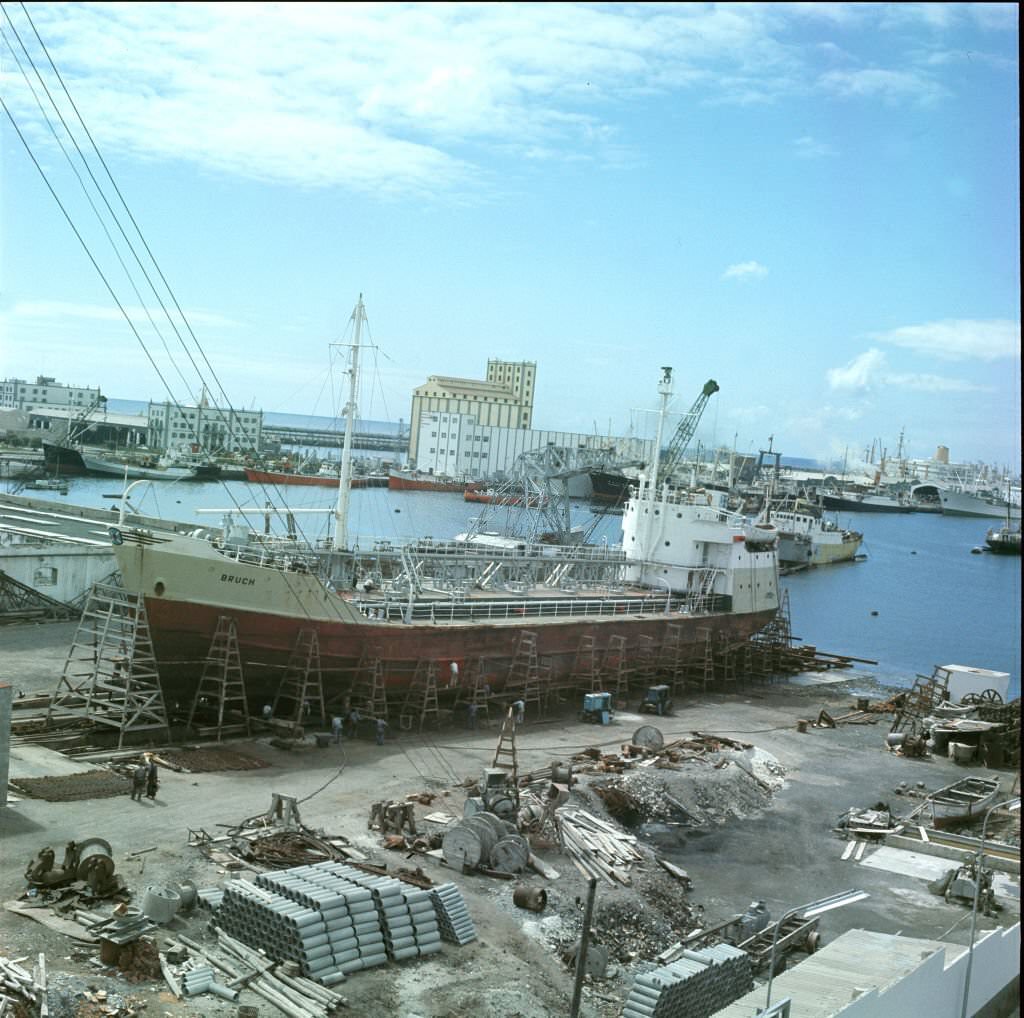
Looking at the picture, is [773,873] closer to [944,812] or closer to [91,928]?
Result: [944,812]

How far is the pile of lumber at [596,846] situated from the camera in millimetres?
12391

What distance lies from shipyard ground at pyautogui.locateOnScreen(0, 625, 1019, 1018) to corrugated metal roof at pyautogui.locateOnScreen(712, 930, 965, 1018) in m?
1.29

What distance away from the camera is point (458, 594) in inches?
856

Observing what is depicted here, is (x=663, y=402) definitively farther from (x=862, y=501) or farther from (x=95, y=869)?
(x=862, y=501)

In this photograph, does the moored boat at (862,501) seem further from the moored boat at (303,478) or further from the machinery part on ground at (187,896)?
the machinery part on ground at (187,896)

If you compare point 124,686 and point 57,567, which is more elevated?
point 57,567

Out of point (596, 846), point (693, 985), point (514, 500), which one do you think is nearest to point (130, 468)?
point (514, 500)

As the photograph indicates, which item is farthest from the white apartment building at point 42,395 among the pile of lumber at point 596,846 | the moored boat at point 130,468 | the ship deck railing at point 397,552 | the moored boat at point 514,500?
the pile of lumber at point 596,846

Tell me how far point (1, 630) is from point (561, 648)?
11.2 meters

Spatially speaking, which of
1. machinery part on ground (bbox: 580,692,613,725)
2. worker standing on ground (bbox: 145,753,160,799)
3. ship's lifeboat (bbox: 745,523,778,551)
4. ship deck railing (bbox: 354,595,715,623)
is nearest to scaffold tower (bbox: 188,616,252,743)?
ship deck railing (bbox: 354,595,715,623)

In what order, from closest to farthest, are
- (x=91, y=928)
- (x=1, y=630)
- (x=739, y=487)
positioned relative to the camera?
(x=91, y=928)
(x=1, y=630)
(x=739, y=487)

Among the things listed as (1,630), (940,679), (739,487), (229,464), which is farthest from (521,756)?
(739,487)

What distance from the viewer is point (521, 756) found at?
17.5m

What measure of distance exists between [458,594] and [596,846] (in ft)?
30.6
